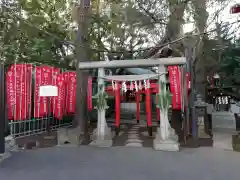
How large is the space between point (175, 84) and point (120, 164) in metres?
3.82

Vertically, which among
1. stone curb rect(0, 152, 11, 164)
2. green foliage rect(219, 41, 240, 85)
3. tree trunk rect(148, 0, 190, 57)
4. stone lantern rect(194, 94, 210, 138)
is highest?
tree trunk rect(148, 0, 190, 57)

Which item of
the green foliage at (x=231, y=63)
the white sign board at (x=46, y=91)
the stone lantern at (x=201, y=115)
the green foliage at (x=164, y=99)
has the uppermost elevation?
the green foliage at (x=231, y=63)

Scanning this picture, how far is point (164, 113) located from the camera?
7898 millimetres

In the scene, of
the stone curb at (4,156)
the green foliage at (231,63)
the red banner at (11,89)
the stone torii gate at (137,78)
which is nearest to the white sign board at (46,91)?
the red banner at (11,89)

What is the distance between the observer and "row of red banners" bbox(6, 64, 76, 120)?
8812 millimetres

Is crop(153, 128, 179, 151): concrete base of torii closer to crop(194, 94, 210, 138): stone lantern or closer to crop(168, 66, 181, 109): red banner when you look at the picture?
crop(168, 66, 181, 109): red banner

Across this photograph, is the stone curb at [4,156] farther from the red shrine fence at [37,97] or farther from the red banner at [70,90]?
the red banner at [70,90]

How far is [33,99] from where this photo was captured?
31.7 feet

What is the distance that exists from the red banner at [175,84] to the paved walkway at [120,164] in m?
1.82

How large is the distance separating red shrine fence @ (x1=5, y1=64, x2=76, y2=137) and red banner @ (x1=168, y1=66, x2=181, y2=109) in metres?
4.70

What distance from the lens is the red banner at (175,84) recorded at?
8.55m

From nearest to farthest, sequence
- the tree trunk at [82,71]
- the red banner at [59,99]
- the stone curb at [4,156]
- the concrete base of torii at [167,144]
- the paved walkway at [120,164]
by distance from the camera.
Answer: the paved walkway at [120,164]
the stone curb at [4,156]
the concrete base of torii at [167,144]
the tree trunk at [82,71]
the red banner at [59,99]

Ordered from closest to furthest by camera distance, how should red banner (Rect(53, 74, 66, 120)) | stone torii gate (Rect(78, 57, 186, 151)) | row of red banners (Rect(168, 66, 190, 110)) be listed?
1. stone torii gate (Rect(78, 57, 186, 151))
2. row of red banners (Rect(168, 66, 190, 110))
3. red banner (Rect(53, 74, 66, 120))

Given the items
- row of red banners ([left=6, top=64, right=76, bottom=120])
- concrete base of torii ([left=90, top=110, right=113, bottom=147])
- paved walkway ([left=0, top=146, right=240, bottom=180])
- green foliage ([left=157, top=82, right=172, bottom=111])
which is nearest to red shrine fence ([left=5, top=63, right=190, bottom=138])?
row of red banners ([left=6, top=64, right=76, bottom=120])
